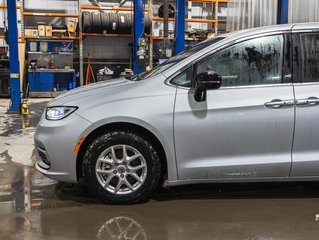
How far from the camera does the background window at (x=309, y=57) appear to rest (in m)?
4.23

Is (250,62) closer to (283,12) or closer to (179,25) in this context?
(283,12)

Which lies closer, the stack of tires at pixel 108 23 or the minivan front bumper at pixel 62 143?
the minivan front bumper at pixel 62 143

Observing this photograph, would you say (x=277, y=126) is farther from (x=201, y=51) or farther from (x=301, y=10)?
(x=301, y=10)

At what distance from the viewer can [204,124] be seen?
4.12 m


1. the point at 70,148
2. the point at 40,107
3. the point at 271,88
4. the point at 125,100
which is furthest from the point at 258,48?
the point at 40,107

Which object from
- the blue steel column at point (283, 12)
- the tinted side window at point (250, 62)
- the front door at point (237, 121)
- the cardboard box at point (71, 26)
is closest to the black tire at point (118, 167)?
the front door at point (237, 121)

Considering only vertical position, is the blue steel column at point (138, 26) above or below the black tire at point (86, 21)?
below

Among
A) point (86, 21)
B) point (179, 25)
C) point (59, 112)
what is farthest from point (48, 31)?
point (59, 112)

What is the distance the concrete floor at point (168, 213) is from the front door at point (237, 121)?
0.35 meters

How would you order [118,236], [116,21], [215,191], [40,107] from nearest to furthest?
1. [118,236]
2. [215,191]
3. [40,107]
4. [116,21]

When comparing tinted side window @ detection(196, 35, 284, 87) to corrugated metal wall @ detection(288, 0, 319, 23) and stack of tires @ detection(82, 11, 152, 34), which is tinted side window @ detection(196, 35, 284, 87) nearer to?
corrugated metal wall @ detection(288, 0, 319, 23)

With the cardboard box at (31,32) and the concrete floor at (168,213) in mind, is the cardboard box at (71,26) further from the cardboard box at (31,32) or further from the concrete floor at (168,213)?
the concrete floor at (168,213)

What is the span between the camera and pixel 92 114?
13.6ft

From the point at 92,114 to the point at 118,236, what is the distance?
1.16 m
